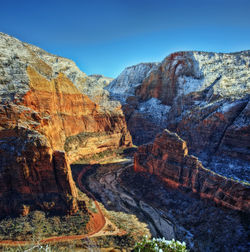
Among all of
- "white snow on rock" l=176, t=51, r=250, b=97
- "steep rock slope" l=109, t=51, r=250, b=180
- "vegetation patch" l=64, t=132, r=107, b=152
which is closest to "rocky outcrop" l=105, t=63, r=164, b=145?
"steep rock slope" l=109, t=51, r=250, b=180

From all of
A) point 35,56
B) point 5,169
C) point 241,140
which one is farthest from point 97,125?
point 241,140

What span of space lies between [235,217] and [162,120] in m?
58.2

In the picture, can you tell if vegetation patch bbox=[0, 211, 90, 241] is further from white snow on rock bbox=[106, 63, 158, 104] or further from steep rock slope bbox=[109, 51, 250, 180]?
white snow on rock bbox=[106, 63, 158, 104]

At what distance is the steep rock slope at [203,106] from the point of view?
4675 cm

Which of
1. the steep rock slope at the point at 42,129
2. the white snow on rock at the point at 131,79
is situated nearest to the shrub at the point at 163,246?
the steep rock slope at the point at 42,129

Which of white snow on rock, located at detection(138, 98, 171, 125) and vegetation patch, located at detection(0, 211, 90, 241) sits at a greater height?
white snow on rock, located at detection(138, 98, 171, 125)

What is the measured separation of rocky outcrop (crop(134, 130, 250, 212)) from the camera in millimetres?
27984

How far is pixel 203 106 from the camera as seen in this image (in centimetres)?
6388

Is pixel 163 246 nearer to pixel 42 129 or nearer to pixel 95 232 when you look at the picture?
pixel 95 232

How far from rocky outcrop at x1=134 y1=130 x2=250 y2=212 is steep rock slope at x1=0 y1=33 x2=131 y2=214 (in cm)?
2054

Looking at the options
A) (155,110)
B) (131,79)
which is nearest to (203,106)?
(155,110)

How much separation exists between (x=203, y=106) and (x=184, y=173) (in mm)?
36078

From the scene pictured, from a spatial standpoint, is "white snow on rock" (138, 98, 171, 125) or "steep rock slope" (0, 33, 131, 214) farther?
"white snow on rock" (138, 98, 171, 125)

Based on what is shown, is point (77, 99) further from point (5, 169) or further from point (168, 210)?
point (168, 210)
